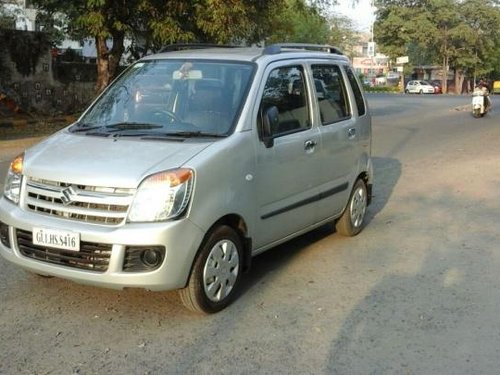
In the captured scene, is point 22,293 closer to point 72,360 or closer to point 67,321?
point 67,321

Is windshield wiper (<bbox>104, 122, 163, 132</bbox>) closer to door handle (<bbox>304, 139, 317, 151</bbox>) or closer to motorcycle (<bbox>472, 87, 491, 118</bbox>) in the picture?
door handle (<bbox>304, 139, 317, 151</bbox>)

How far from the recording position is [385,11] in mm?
67750

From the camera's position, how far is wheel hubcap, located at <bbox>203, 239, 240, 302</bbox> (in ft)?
14.6

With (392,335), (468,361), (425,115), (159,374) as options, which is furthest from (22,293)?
(425,115)

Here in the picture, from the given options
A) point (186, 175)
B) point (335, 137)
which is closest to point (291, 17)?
point (335, 137)

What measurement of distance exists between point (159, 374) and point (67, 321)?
994 mm

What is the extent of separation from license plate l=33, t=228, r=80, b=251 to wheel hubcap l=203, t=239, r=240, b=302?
2.82ft

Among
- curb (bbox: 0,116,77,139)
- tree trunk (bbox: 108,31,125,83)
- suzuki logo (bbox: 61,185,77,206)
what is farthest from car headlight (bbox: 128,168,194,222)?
tree trunk (bbox: 108,31,125,83)

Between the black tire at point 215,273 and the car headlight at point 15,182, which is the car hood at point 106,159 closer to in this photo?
the car headlight at point 15,182

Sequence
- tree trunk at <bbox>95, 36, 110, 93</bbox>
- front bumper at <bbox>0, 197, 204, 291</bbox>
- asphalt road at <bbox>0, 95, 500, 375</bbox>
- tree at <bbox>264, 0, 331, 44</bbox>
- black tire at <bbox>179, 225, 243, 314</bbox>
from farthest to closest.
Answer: tree at <bbox>264, 0, 331, 44</bbox>, tree trunk at <bbox>95, 36, 110, 93</bbox>, black tire at <bbox>179, 225, 243, 314</bbox>, front bumper at <bbox>0, 197, 204, 291</bbox>, asphalt road at <bbox>0, 95, 500, 375</bbox>

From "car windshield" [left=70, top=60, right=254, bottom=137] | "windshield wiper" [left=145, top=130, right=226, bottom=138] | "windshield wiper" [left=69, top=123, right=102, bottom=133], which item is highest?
"car windshield" [left=70, top=60, right=254, bottom=137]

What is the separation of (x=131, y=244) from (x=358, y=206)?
3263mm

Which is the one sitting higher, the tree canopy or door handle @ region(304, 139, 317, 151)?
the tree canopy

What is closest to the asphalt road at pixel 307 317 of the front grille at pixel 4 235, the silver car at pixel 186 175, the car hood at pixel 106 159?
the silver car at pixel 186 175
